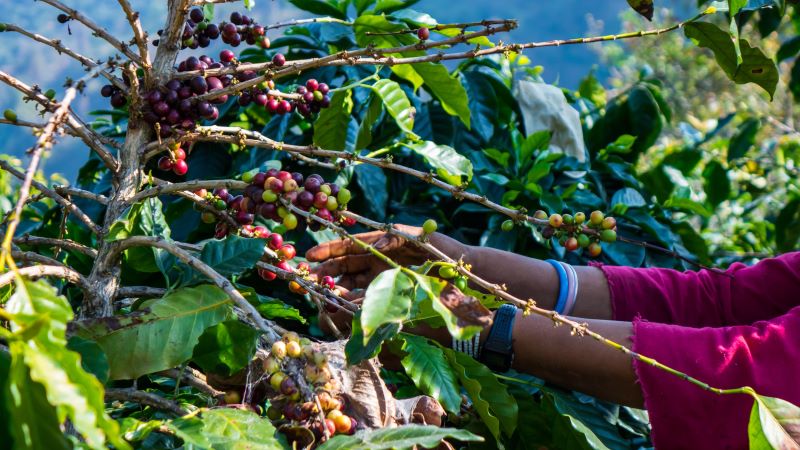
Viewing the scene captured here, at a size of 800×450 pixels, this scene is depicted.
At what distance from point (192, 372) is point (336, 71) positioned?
1.17 meters

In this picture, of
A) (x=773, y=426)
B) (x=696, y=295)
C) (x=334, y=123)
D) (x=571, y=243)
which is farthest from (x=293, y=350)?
(x=696, y=295)

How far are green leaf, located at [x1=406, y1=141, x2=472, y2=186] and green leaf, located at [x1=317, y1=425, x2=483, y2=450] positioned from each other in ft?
2.00

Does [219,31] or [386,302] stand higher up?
[219,31]

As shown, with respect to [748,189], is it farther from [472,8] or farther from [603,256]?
[472,8]

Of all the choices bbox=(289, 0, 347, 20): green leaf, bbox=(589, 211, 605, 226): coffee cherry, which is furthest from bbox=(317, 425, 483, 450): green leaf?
bbox=(289, 0, 347, 20): green leaf

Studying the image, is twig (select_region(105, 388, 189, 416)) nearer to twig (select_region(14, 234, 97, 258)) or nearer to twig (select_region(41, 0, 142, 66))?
twig (select_region(14, 234, 97, 258))

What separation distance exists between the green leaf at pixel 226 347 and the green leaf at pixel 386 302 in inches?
9.0

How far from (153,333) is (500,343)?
2.03 ft

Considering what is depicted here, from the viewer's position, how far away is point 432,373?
1052 mm

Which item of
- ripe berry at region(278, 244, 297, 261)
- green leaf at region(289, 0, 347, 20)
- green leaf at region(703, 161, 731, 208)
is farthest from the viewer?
green leaf at region(703, 161, 731, 208)

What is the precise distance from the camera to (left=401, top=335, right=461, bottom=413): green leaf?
1030 millimetres

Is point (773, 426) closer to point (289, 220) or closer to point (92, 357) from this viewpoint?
point (289, 220)

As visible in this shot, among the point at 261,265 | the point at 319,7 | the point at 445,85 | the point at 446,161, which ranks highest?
the point at 319,7

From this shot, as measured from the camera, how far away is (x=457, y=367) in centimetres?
110
